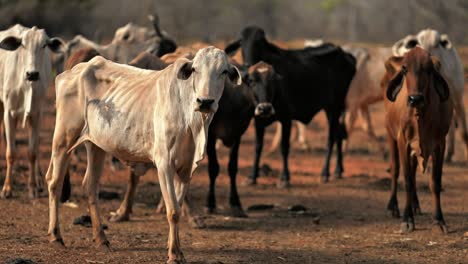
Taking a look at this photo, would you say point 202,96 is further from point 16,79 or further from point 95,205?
point 16,79

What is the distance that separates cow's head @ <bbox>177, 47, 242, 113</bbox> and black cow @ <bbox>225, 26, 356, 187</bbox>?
5409 millimetres

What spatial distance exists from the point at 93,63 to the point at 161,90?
1019 millimetres

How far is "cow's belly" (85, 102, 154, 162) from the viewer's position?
350 inches

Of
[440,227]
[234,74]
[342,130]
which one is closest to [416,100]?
[440,227]

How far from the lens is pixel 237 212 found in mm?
12094

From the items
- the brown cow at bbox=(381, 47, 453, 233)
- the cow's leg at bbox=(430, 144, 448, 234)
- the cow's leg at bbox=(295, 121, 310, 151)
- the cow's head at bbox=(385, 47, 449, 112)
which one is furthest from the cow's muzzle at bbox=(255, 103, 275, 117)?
the cow's leg at bbox=(295, 121, 310, 151)

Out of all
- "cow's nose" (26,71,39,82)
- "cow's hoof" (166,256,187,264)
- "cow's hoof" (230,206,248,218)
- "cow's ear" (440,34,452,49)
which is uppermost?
"cow's ear" (440,34,452,49)

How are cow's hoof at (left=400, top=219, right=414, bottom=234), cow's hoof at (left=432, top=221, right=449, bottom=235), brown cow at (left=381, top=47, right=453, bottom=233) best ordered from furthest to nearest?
cow's hoof at (left=400, top=219, right=414, bottom=234) < cow's hoof at (left=432, top=221, right=449, bottom=235) < brown cow at (left=381, top=47, right=453, bottom=233)

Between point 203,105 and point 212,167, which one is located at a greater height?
point 203,105

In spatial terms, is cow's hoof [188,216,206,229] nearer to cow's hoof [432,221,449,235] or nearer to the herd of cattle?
the herd of cattle

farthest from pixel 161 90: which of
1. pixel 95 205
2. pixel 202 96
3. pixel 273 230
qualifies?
pixel 273 230

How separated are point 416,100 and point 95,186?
130 inches

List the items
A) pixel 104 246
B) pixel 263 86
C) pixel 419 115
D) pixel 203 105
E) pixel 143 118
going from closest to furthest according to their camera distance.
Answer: pixel 203 105, pixel 143 118, pixel 104 246, pixel 419 115, pixel 263 86

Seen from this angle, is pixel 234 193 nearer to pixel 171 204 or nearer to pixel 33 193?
pixel 33 193
